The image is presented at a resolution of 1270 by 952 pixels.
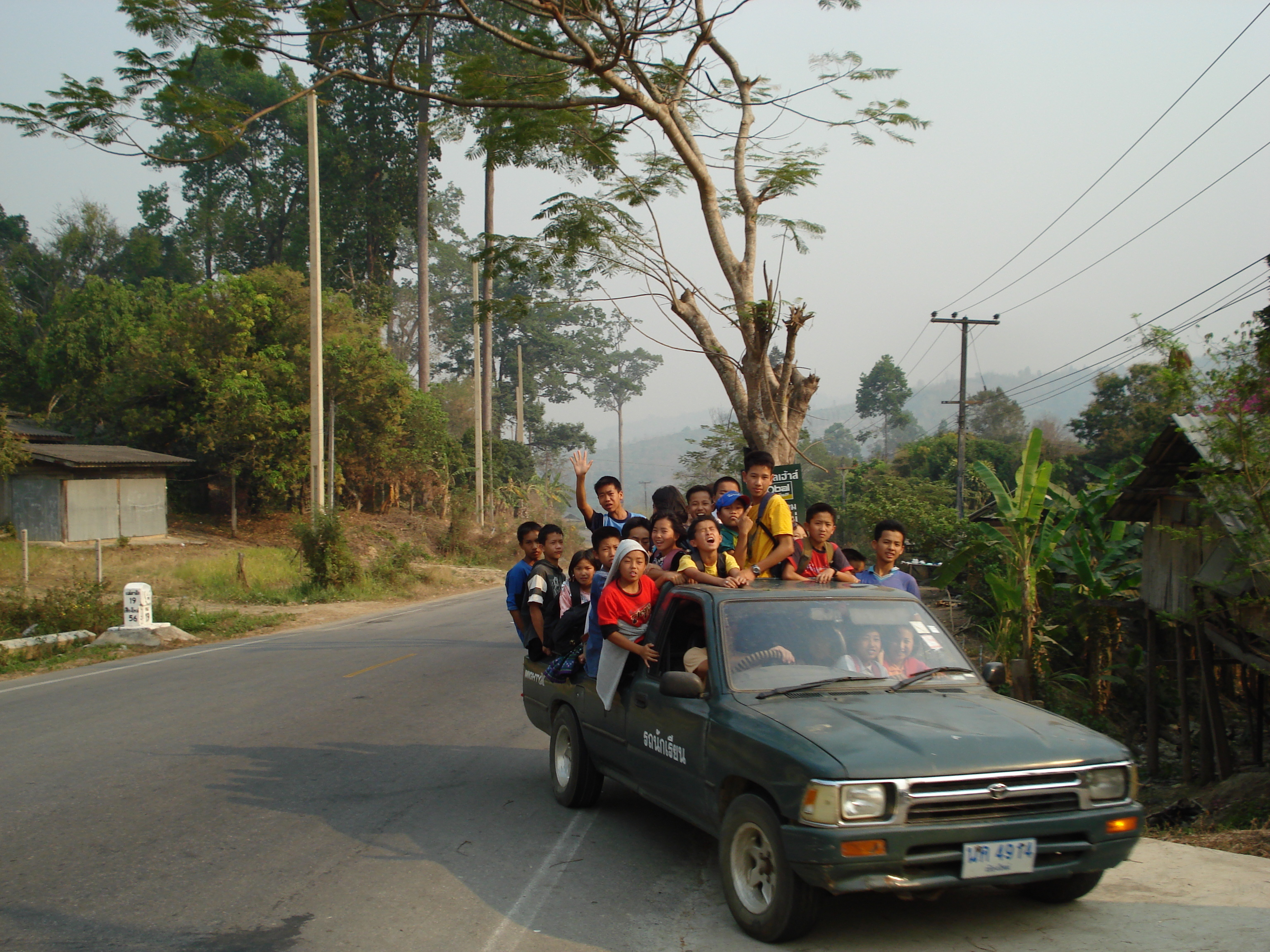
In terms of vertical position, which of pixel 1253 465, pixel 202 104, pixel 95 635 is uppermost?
pixel 202 104

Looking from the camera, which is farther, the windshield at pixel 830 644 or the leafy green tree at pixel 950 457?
the leafy green tree at pixel 950 457

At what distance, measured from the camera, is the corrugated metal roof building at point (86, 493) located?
29438 mm

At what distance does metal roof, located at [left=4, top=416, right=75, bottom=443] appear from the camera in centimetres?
3409

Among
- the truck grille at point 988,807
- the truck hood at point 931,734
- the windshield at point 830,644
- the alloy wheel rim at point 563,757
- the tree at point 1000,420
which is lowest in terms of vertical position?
the alloy wheel rim at point 563,757

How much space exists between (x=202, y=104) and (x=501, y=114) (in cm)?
320

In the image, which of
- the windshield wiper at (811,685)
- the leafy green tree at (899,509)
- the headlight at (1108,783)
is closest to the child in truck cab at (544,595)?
the windshield wiper at (811,685)

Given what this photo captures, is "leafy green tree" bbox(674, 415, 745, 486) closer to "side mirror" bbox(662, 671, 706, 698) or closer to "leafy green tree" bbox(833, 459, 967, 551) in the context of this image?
"leafy green tree" bbox(833, 459, 967, 551)

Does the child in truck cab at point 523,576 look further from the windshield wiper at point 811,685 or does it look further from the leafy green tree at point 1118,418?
the leafy green tree at point 1118,418

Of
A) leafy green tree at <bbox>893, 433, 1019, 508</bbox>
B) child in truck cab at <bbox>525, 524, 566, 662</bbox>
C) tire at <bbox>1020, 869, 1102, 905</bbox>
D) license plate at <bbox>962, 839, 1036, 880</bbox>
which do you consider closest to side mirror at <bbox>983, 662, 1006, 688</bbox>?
tire at <bbox>1020, 869, 1102, 905</bbox>

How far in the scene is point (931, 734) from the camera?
443 cm

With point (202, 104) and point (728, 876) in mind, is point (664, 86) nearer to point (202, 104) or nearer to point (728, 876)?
point (202, 104)

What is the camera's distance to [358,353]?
3859 centimetres

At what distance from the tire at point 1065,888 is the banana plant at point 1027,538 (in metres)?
7.90

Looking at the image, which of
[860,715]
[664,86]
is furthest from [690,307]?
[860,715]
